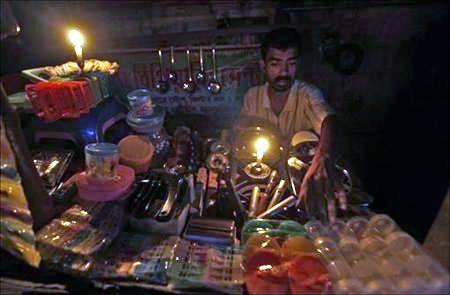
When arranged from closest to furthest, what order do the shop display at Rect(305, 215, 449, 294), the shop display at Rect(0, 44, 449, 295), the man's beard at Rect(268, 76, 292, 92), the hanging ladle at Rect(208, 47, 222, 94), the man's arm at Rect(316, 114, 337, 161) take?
1. the shop display at Rect(305, 215, 449, 294)
2. the shop display at Rect(0, 44, 449, 295)
3. the man's arm at Rect(316, 114, 337, 161)
4. the man's beard at Rect(268, 76, 292, 92)
5. the hanging ladle at Rect(208, 47, 222, 94)

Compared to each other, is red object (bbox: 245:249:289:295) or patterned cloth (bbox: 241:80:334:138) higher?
patterned cloth (bbox: 241:80:334:138)

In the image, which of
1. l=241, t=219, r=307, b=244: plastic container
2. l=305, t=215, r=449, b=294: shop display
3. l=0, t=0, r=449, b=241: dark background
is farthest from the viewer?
l=0, t=0, r=449, b=241: dark background

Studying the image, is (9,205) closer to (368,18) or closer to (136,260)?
(136,260)

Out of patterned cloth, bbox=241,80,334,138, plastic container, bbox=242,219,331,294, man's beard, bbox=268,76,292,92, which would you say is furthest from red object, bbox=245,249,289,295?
man's beard, bbox=268,76,292,92

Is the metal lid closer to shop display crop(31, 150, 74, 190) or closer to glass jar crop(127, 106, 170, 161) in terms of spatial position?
glass jar crop(127, 106, 170, 161)

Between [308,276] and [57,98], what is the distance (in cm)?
355

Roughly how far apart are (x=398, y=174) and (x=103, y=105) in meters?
5.66

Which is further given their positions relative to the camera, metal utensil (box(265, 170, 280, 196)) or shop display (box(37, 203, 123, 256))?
metal utensil (box(265, 170, 280, 196))

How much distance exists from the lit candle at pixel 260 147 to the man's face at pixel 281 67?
1.07 m

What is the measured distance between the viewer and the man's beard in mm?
4465

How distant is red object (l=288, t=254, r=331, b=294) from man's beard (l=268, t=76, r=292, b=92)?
Result: 2871 millimetres

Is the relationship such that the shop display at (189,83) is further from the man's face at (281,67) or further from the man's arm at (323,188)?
the man's arm at (323,188)

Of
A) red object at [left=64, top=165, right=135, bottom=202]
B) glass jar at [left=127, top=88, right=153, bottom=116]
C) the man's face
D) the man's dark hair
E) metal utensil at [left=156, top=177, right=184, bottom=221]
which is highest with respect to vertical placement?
the man's dark hair

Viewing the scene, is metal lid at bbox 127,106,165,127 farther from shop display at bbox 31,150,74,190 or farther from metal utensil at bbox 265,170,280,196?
metal utensil at bbox 265,170,280,196
